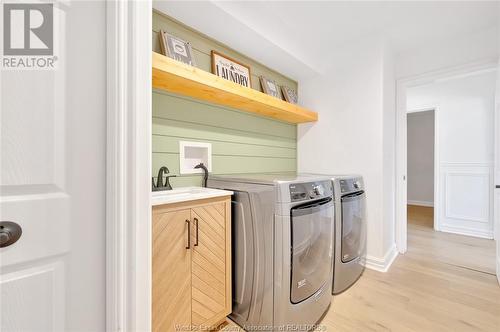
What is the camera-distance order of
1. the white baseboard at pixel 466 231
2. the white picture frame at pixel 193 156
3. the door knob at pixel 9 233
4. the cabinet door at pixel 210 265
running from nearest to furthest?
the door knob at pixel 9 233, the cabinet door at pixel 210 265, the white picture frame at pixel 193 156, the white baseboard at pixel 466 231

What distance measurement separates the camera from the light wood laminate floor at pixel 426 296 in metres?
1.53

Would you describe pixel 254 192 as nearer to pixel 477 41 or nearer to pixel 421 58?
pixel 421 58

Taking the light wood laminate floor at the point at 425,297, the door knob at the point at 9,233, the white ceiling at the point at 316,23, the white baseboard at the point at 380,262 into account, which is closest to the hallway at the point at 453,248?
the light wood laminate floor at the point at 425,297

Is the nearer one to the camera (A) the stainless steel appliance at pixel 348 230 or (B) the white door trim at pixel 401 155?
(A) the stainless steel appliance at pixel 348 230

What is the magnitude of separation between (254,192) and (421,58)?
106 inches

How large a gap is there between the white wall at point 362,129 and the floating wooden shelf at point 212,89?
1.30 feet

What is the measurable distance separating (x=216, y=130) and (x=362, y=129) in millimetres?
1582

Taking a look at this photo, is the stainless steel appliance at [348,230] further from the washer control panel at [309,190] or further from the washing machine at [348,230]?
the washer control panel at [309,190]

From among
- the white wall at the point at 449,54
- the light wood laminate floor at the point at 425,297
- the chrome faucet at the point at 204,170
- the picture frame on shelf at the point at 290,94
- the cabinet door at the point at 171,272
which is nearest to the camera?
the cabinet door at the point at 171,272

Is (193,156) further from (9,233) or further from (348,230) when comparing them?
(348,230)

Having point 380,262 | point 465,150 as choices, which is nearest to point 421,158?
point 465,150

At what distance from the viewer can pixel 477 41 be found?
2283 millimetres

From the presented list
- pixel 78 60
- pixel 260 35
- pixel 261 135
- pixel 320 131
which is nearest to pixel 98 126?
pixel 78 60

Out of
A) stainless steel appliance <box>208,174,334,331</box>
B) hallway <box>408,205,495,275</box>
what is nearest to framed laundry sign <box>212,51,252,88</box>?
stainless steel appliance <box>208,174,334,331</box>
